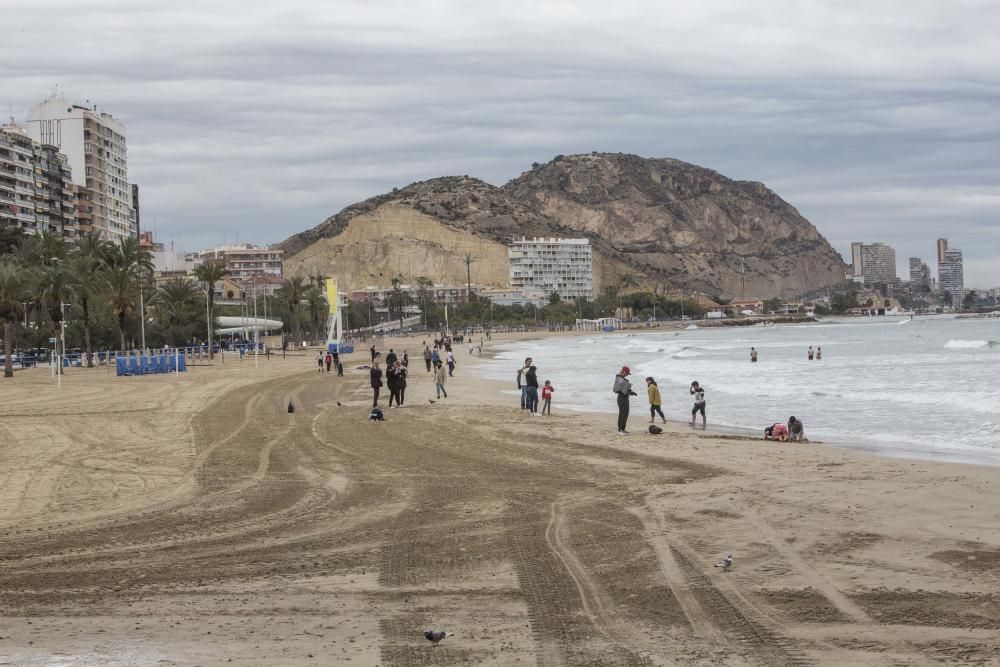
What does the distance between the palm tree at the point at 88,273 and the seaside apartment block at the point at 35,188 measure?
100 ft

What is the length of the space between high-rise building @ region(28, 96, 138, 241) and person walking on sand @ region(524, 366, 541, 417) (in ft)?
303

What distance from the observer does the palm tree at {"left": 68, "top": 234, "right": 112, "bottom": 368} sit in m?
48.3

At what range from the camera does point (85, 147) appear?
10962 centimetres

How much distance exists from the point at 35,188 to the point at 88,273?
47.5 metres

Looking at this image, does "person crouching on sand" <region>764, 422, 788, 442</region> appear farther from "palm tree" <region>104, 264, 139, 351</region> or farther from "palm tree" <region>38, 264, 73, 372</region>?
"palm tree" <region>104, 264, 139, 351</region>

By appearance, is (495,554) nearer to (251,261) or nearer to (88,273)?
(88,273)

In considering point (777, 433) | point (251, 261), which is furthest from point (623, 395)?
point (251, 261)

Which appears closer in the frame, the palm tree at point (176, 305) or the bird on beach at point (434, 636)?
the bird on beach at point (434, 636)

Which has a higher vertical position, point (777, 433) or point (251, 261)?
point (251, 261)

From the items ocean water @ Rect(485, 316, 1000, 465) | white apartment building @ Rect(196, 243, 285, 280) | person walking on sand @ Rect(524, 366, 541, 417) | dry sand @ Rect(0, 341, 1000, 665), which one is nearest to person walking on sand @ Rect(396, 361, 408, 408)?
person walking on sand @ Rect(524, 366, 541, 417)

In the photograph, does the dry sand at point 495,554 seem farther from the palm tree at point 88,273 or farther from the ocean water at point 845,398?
the palm tree at point 88,273

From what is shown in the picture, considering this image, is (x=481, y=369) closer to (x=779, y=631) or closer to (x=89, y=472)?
(x=89, y=472)

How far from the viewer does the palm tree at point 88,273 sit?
159 ft

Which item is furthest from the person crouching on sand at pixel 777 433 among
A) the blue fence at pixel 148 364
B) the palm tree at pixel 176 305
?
the palm tree at pixel 176 305
